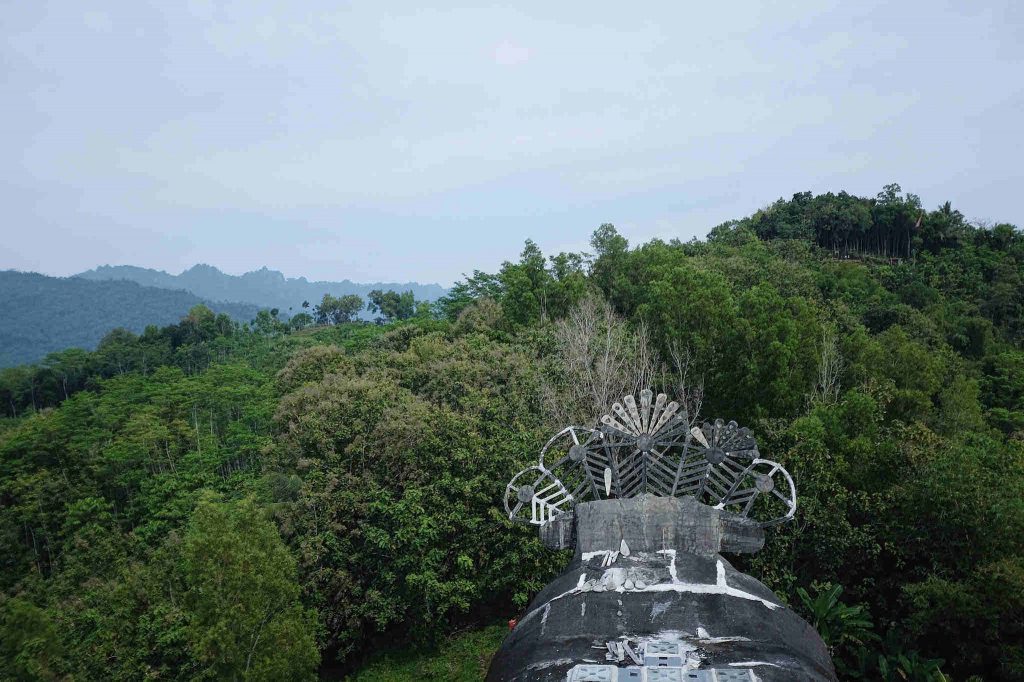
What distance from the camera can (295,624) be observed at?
1122 centimetres

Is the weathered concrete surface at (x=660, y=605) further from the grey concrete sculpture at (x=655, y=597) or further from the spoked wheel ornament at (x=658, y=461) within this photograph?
the spoked wheel ornament at (x=658, y=461)

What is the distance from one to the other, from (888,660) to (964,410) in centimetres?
1003

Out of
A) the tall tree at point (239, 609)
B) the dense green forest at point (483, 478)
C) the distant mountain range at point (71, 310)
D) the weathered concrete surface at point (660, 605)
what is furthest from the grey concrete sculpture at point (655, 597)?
the distant mountain range at point (71, 310)

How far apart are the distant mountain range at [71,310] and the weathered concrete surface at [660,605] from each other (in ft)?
365

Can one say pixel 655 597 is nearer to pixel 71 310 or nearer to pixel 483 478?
pixel 483 478

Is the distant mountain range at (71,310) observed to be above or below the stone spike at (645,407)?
above

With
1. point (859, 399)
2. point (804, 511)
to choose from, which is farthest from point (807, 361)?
point (804, 511)

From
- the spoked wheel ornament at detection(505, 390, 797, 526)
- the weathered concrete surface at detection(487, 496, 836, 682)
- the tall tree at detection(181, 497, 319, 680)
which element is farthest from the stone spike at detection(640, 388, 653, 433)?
the tall tree at detection(181, 497, 319, 680)

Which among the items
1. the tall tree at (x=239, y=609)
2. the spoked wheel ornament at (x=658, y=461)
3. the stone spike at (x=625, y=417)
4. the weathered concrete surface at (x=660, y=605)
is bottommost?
the tall tree at (x=239, y=609)

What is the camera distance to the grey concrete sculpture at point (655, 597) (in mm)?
6711

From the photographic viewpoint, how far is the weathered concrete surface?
22.7 ft

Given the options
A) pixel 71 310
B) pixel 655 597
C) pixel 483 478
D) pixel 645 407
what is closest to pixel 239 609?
pixel 483 478

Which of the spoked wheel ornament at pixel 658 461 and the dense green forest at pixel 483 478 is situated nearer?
the spoked wheel ornament at pixel 658 461

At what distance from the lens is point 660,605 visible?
301 inches
